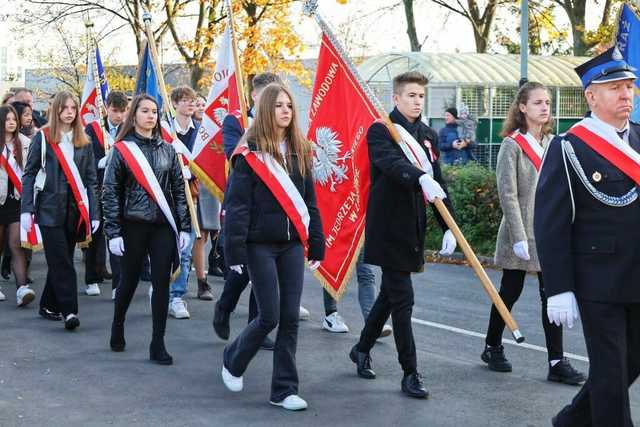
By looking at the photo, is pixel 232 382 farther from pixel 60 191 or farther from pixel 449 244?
pixel 60 191

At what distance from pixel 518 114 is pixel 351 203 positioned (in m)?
1.36

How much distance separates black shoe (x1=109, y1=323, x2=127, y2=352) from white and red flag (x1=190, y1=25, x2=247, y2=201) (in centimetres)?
238

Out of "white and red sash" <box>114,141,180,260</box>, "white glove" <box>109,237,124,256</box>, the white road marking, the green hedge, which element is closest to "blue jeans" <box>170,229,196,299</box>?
"white and red sash" <box>114,141,180,260</box>

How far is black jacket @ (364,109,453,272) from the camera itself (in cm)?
655

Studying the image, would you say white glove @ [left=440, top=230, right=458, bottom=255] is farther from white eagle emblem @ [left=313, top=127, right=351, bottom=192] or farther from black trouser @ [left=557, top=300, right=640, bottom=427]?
black trouser @ [left=557, top=300, right=640, bottom=427]

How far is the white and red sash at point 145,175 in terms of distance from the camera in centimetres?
754

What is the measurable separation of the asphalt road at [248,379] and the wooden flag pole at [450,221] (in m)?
0.50

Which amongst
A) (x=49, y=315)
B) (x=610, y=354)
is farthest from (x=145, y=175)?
(x=610, y=354)

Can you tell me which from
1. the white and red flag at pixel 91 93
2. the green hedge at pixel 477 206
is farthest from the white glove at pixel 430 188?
the green hedge at pixel 477 206

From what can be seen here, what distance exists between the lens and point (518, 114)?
7273 mm

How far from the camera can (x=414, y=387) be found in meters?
6.54

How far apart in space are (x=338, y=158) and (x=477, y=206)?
636cm

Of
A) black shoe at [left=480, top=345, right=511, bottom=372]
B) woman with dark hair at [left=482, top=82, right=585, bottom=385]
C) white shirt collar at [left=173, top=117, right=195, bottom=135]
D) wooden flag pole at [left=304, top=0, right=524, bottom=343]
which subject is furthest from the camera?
white shirt collar at [left=173, top=117, right=195, bottom=135]

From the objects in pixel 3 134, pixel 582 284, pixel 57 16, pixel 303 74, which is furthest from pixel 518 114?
pixel 57 16
